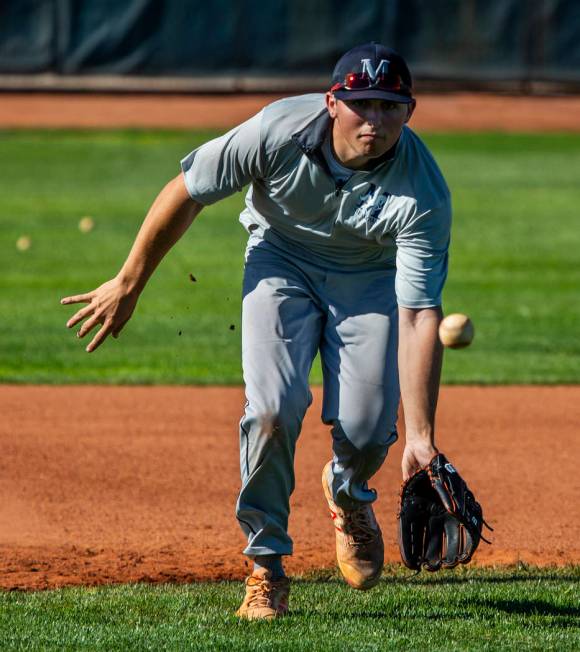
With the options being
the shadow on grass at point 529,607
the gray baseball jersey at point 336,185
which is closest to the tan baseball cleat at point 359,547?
the shadow on grass at point 529,607

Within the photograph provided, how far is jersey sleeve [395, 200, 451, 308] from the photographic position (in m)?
4.50

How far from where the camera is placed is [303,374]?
4656 mm

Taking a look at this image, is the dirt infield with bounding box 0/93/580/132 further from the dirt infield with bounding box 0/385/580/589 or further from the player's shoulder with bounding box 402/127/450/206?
the player's shoulder with bounding box 402/127/450/206

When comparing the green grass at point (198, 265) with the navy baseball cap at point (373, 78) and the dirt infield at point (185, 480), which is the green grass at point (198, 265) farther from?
the navy baseball cap at point (373, 78)

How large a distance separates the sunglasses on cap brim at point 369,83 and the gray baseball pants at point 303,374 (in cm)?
75

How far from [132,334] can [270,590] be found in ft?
20.9

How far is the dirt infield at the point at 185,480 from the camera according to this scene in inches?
226

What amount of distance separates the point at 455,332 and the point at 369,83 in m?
0.88

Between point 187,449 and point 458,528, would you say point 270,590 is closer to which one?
point 458,528

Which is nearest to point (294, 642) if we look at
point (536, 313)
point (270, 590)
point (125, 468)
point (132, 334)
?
point (270, 590)

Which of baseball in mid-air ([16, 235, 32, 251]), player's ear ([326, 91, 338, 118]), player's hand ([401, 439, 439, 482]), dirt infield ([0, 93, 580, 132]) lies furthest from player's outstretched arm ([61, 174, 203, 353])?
dirt infield ([0, 93, 580, 132])

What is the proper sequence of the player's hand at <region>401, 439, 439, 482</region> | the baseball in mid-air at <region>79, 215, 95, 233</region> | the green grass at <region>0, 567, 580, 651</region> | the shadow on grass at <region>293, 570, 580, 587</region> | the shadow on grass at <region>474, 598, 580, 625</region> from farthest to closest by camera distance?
the baseball in mid-air at <region>79, 215, 95, 233</region> → the shadow on grass at <region>293, 570, 580, 587</region> → the shadow on grass at <region>474, 598, 580, 625</region> → the player's hand at <region>401, 439, 439, 482</region> → the green grass at <region>0, 567, 580, 651</region>

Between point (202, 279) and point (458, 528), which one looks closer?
point (458, 528)

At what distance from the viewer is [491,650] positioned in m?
4.24
